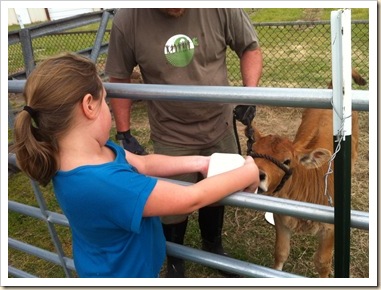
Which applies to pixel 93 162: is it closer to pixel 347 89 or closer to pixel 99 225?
pixel 99 225

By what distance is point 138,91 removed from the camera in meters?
1.61

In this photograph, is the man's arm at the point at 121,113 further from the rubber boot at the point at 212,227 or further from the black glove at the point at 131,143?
the rubber boot at the point at 212,227

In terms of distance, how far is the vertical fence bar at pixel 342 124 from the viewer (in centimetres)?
112

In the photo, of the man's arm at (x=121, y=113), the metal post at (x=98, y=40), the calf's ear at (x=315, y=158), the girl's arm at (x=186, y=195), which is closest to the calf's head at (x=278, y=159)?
the calf's ear at (x=315, y=158)

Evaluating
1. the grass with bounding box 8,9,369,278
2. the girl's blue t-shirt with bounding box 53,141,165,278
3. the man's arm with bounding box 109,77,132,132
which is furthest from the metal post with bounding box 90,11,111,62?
the girl's blue t-shirt with bounding box 53,141,165,278

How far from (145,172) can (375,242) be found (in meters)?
0.92

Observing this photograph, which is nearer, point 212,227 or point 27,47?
point 212,227

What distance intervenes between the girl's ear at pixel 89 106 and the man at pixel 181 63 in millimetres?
911

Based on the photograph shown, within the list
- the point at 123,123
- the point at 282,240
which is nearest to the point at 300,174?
the point at 282,240

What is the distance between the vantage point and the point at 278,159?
2.54 meters

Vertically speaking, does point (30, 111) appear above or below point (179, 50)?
below

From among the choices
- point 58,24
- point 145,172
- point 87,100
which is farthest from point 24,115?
point 58,24

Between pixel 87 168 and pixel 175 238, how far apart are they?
5.28 ft

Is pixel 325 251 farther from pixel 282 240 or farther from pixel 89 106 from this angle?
pixel 89 106
